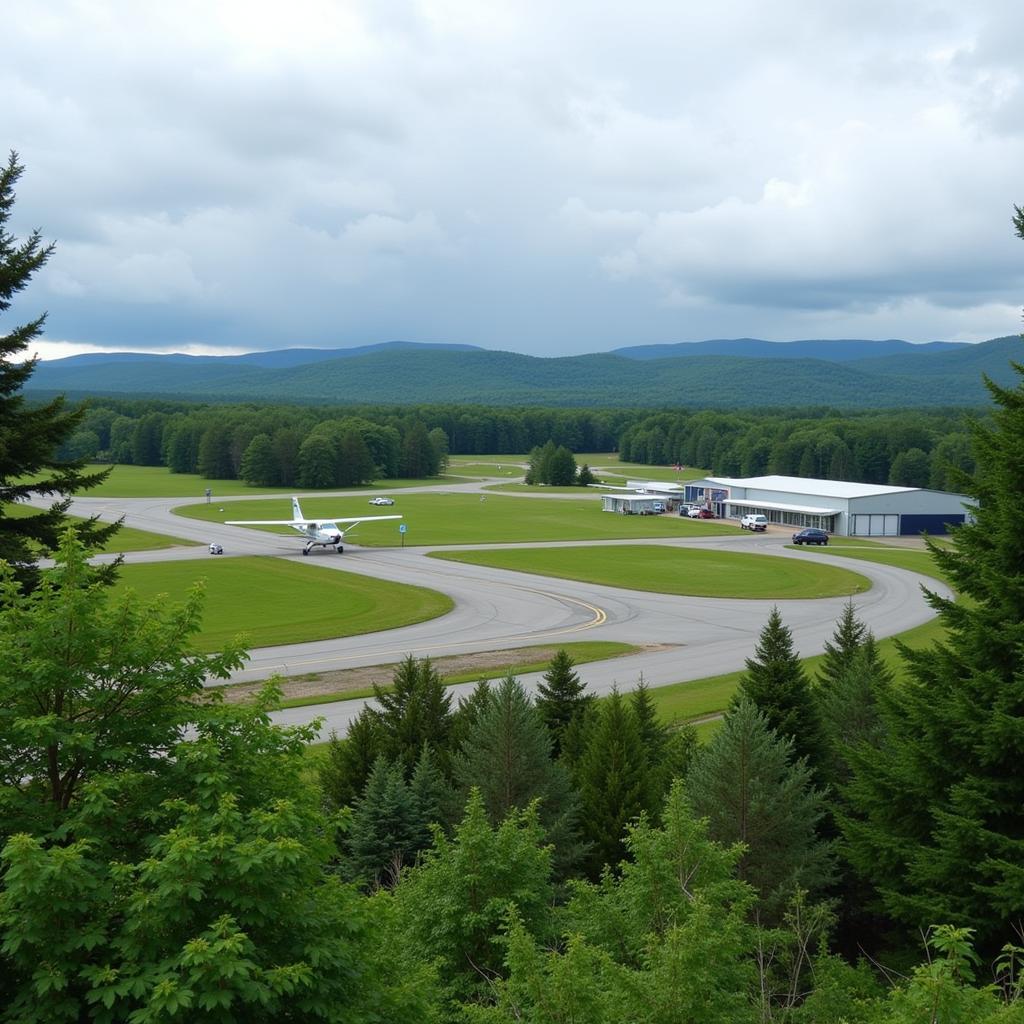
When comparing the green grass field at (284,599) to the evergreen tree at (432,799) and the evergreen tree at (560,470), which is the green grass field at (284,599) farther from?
the evergreen tree at (560,470)

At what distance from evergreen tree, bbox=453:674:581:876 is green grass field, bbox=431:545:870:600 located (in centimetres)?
4607

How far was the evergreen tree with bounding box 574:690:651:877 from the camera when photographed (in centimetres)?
2123

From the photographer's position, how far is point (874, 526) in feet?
346

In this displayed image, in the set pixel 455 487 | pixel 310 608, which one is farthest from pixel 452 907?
pixel 455 487

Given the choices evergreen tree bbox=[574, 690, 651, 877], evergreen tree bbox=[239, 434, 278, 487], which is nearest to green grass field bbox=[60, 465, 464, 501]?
evergreen tree bbox=[239, 434, 278, 487]

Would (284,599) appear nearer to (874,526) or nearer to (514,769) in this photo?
(514,769)

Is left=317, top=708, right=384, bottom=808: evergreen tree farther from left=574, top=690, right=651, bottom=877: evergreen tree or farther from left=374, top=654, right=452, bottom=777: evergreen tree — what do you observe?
left=574, top=690, right=651, bottom=877: evergreen tree

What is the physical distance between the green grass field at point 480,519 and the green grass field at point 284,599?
65.7 feet

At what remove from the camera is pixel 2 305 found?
69.8 ft

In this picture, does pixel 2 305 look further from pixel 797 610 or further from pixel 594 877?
pixel 797 610

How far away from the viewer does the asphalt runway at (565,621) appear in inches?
1743

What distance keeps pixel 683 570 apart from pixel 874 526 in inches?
1464

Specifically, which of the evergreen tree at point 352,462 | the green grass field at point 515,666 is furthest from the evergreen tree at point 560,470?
the green grass field at point 515,666

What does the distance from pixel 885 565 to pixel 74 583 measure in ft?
258
